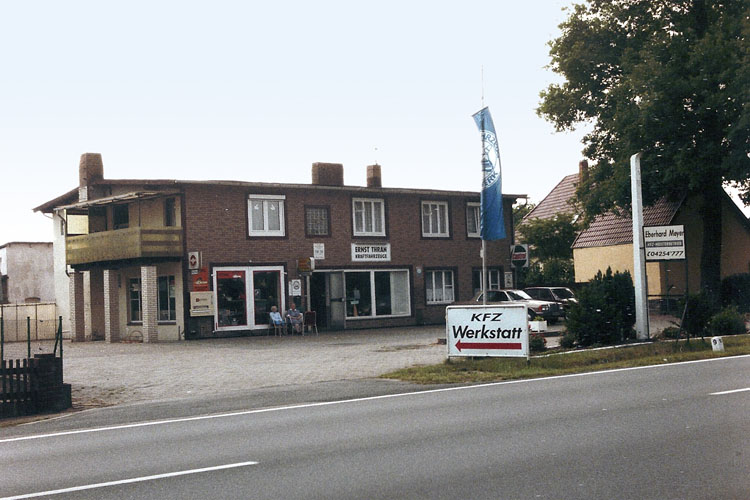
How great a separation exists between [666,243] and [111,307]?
73.5 feet

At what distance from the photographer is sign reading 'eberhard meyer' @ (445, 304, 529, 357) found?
16.6 m

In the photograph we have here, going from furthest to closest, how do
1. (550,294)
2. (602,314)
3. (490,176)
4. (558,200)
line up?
(558,200), (550,294), (490,176), (602,314)

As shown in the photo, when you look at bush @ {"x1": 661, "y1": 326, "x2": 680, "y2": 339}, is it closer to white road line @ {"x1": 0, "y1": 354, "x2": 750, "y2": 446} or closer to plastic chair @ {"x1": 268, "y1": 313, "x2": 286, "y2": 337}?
white road line @ {"x1": 0, "y1": 354, "x2": 750, "y2": 446}

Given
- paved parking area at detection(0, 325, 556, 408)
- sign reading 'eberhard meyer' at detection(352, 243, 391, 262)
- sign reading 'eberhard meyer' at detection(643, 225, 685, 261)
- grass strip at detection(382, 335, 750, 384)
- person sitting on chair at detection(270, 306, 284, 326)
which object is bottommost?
paved parking area at detection(0, 325, 556, 408)

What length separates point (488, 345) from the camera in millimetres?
16922

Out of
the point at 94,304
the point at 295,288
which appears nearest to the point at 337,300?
the point at 295,288

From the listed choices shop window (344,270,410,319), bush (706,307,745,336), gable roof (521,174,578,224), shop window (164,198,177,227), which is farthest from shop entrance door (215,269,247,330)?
gable roof (521,174,578,224)

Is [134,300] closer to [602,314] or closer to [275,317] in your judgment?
[275,317]

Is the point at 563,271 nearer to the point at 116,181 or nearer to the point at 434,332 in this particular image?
the point at 434,332

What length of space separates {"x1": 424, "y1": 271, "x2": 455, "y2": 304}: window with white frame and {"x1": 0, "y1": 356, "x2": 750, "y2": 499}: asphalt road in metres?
26.2

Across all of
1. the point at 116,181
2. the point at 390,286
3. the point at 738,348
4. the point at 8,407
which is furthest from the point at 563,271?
the point at 8,407

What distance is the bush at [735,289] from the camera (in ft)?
122

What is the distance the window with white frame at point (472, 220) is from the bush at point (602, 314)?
1907 centimetres

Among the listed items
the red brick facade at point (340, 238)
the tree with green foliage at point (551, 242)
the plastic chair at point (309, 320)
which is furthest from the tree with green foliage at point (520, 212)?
the plastic chair at point (309, 320)
